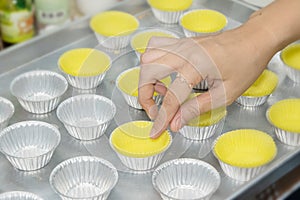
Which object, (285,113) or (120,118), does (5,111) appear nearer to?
(120,118)

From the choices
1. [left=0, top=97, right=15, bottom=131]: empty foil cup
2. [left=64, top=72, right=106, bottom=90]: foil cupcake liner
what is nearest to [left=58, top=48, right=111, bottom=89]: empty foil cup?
[left=64, top=72, right=106, bottom=90]: foil cupcake liner

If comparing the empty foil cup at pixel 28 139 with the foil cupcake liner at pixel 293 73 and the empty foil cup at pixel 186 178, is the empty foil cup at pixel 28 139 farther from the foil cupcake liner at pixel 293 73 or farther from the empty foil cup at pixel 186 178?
the foil cupcake liner at pixel 293 73

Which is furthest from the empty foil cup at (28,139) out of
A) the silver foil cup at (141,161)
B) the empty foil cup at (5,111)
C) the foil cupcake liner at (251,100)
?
the foil cupcake liner at (251,100)

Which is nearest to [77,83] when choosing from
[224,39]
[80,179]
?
[80,179]

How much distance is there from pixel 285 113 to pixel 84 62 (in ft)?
1.34

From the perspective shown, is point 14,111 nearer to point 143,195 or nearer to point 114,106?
point 114,106

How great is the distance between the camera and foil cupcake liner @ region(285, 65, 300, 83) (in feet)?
4.18

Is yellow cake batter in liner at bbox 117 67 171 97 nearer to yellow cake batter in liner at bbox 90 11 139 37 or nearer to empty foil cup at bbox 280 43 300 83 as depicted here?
yellow cake batter in liner at bbox 90 11 139 37

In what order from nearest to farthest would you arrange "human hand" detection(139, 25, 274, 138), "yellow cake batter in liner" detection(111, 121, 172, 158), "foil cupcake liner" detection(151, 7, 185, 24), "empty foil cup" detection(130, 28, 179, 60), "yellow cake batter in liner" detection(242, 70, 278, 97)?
1. "human hand" detection(139, 25, 274, 138)
2. "yellow cake batter in liner" detection(111, 121, 172, 158)
3. "yellow cake batter in liner" detection(242, 70, 278, 97)
4. "empty foil cup" detection(130, 28, 179, 60)
5. "foil cupcake liner" detection(151, 7, 185, 24)

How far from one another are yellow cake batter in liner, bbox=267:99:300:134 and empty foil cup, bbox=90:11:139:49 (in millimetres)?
347

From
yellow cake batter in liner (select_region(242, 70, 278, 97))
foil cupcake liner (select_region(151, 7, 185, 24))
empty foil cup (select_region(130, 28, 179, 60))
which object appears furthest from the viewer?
foil cupcake liner (select_region(151, 7, 185, 24))

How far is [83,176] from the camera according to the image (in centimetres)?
108

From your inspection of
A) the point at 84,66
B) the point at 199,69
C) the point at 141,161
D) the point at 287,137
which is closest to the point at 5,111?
the point at 84,66

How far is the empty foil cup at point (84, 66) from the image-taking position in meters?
1.24
